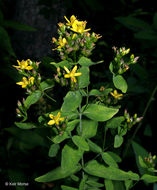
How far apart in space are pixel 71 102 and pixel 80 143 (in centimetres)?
23

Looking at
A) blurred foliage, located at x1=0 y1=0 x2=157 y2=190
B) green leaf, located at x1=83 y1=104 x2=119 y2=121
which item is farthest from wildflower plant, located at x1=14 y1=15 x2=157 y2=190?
blurred foliage, located at x1=0 y1=0 x2=157 y2=190

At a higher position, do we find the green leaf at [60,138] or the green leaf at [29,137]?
the green leaf at [60,138]

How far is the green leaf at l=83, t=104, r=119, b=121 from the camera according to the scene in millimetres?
Result: 1361

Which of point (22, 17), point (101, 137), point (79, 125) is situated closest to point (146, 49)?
point (22, 17)

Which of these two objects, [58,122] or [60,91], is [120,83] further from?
[60,91]

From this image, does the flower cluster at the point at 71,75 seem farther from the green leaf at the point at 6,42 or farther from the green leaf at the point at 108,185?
the green leaf at the point at 6,42

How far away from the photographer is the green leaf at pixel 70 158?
1.32 metres

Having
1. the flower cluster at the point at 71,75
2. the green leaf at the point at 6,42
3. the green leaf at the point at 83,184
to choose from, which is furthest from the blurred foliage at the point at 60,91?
the flower cluster at the point at 71,75

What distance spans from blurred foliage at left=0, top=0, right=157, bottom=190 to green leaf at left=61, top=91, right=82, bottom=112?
606 millimetres

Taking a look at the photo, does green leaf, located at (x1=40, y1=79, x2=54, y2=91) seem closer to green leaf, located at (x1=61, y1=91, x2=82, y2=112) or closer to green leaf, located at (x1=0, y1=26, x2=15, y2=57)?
green leaf, located at (x1=61, y1=91, x2=82, y2=112)

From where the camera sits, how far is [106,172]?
58.5 inches

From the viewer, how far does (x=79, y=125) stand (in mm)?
1523

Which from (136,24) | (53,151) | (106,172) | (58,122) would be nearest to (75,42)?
(58,122)

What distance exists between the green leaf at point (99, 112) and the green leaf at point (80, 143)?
0.45 feet
